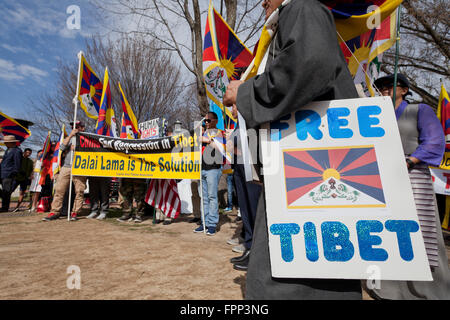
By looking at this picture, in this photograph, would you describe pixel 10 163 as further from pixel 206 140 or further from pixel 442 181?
pixel 442 181

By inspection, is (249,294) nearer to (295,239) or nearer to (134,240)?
Result: (295,239)

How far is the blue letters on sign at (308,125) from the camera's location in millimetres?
998

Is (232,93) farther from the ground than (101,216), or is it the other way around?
(232,93)

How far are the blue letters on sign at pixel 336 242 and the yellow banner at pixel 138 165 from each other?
3.66 metres

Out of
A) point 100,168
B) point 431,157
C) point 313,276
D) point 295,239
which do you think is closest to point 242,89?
point 295,239

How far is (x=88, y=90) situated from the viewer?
5.98 m

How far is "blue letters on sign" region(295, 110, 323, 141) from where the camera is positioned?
1.00 metres

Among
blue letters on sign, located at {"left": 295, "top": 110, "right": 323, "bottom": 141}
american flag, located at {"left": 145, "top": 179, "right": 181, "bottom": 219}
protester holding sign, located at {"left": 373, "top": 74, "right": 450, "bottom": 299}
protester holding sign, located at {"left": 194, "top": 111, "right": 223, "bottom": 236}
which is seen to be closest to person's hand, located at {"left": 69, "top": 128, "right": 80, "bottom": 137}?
american flag, located at {"left": 145, "top": 179, "right": 181, "bottom": 219}

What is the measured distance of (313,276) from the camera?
896mm

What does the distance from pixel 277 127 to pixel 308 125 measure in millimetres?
130

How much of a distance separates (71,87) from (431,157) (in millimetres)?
17214

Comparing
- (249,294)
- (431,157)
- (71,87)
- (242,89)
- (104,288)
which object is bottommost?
(104,288)

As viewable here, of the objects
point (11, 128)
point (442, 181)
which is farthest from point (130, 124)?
point (442, 181)

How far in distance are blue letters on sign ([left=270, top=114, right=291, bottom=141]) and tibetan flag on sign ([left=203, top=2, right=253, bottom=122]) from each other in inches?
105
